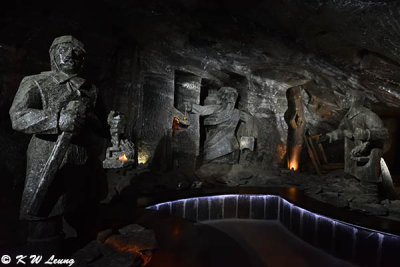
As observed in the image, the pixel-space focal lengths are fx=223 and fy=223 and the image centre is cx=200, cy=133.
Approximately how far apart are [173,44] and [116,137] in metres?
4.64

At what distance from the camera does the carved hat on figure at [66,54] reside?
83.4 inches

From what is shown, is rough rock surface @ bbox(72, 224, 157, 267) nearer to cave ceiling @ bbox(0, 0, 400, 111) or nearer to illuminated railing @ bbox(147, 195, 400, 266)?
illuminated railing @ bbox(147, 195, 400, 266)

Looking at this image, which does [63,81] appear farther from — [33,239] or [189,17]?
[189,17]

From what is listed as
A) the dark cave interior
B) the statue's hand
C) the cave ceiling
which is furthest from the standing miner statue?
the statue's hand

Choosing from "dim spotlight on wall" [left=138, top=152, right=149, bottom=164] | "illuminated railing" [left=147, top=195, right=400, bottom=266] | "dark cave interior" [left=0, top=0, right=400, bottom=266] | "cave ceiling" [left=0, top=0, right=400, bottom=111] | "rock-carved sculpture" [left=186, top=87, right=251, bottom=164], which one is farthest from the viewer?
"rock-carved sculpture" [left=186, top=87, right=251, bottom=164]

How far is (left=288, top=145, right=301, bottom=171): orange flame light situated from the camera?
876cm

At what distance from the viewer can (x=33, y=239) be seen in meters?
1.96

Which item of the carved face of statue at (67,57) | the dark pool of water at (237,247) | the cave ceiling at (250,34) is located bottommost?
the dark pool of water at (237,247)

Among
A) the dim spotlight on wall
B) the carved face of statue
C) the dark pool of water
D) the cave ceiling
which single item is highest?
the cave ceiling

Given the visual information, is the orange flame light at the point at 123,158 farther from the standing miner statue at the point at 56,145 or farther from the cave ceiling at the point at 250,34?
the cave ceiling at the point at 250,34

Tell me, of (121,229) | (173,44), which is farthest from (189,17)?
(121,229)

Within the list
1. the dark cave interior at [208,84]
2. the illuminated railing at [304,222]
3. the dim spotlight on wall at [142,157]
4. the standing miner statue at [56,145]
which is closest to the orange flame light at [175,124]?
the dark cave interior at [208,84]

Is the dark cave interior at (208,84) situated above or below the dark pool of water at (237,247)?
above

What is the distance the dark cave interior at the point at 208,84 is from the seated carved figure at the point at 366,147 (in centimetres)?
23
